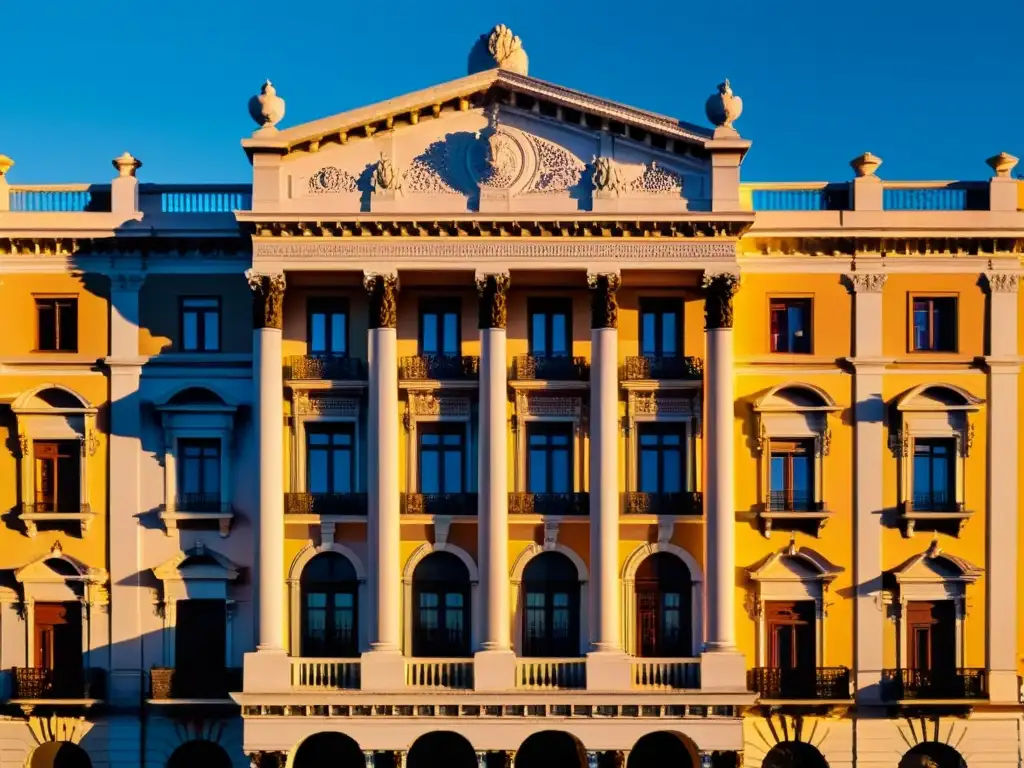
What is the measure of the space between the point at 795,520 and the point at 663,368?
17.7 feet

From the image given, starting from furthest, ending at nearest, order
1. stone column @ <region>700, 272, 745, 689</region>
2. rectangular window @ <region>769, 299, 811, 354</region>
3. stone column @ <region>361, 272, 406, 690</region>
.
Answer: rectangular window @ <region>769, 299, 811, 354</region>, stone column @ <region>700, 272, 745, 689</region>, stone column @ <region>361, 272, 406, 690</region>

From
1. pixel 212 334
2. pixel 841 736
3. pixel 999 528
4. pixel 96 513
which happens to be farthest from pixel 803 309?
pixel 96 513

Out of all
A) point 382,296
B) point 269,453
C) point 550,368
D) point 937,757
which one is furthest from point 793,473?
point 269,453

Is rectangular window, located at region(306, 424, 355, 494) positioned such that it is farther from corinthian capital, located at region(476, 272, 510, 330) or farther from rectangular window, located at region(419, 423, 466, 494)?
corinthian capital, located at region(476, 272, 510, 330)

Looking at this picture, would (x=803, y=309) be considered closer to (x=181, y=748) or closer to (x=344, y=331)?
(x=344, y=331)

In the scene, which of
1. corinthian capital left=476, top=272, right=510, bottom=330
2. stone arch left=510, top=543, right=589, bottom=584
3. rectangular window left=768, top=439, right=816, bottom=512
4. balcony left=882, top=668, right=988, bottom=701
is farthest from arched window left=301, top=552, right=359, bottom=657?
balcony left=882, top=668, right=988, bottom=701

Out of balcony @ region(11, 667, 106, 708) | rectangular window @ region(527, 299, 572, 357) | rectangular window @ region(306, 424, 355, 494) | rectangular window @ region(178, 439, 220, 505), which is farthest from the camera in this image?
rectangular window @ region(178, 439, 220, 505)

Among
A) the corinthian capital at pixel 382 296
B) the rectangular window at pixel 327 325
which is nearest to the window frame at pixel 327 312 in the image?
the rectangular window at pixel 327 325

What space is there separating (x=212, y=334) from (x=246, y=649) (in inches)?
338

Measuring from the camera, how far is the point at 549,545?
1522 inches

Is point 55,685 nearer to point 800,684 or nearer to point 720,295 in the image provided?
point 800,684

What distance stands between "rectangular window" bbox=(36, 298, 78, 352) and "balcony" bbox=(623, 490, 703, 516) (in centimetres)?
1573

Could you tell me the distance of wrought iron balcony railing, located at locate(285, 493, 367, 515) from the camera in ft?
127

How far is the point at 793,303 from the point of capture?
40000mm
